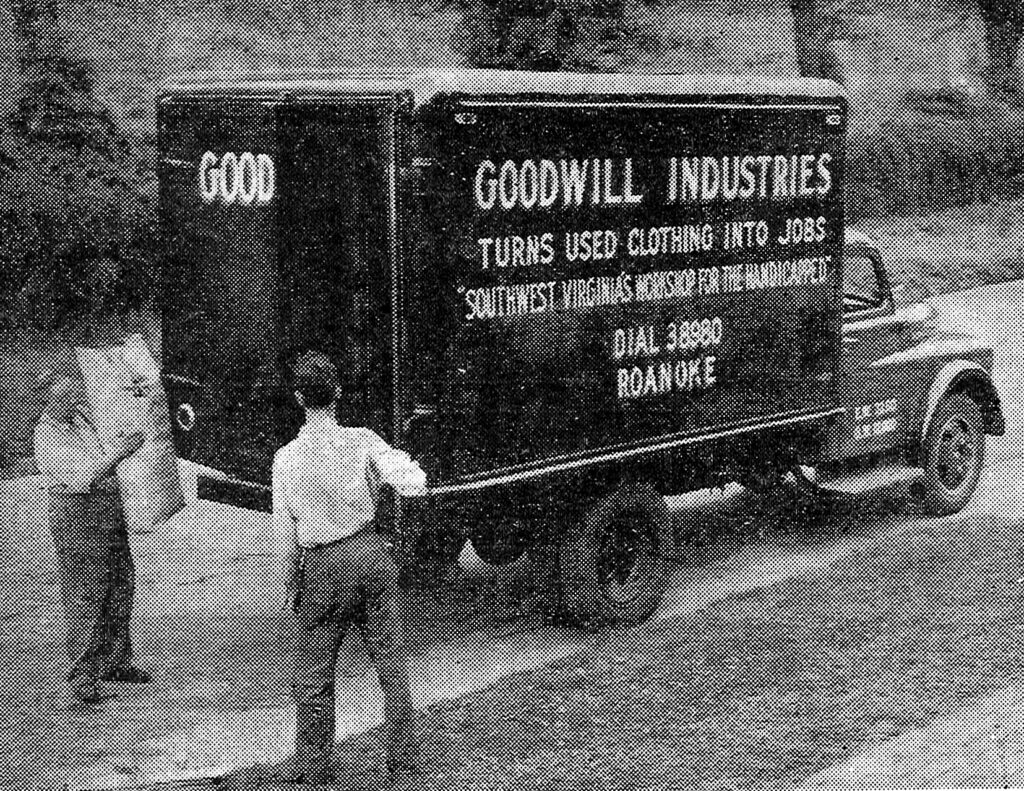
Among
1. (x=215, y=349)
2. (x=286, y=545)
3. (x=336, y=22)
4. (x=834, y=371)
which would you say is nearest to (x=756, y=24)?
(x=336, y=22)

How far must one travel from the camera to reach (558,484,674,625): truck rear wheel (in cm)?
1003

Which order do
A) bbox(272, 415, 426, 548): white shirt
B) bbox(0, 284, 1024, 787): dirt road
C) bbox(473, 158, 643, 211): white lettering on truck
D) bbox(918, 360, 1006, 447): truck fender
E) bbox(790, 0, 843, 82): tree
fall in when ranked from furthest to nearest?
bbox(790, 0, 843, 82): tree < bbox(918, 360, 1006, 447): truck fender < bbox(473, 158, 643, 211): white lettering on truck < bbox(0, 284, 1024, 787): dirt road < bbox(272, 415, 426, 548): white shirt

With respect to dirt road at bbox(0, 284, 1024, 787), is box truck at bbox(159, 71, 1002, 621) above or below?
above

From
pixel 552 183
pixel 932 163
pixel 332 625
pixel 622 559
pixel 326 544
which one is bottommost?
pixel 932 163

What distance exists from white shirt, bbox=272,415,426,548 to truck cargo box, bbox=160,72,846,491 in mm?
1388

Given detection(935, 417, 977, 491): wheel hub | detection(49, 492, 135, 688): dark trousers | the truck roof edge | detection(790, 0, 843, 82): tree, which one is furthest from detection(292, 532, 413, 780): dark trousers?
detection(790, 0, 843, 82): tree

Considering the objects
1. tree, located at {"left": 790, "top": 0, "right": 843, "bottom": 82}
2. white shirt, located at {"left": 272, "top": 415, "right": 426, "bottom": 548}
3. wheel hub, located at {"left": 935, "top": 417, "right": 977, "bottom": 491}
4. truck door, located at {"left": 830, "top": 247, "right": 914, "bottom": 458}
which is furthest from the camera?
tree, located at {"left": 790, "top": 0, "right": 843, "bottom": 82}

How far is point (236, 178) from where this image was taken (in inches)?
377

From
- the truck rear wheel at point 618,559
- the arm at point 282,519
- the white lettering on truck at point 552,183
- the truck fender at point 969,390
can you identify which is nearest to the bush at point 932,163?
the truck fender at point 969,390

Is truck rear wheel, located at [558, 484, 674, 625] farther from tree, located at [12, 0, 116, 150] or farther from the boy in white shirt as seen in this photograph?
tree, located at [12, 0, 116, 150]

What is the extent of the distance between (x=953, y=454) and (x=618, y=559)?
3.56m

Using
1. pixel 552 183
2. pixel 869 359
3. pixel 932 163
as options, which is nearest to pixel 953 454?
pixel 869 359

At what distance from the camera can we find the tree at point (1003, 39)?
3150 centimetres

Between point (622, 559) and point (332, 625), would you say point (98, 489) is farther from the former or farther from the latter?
point (622, 559)
